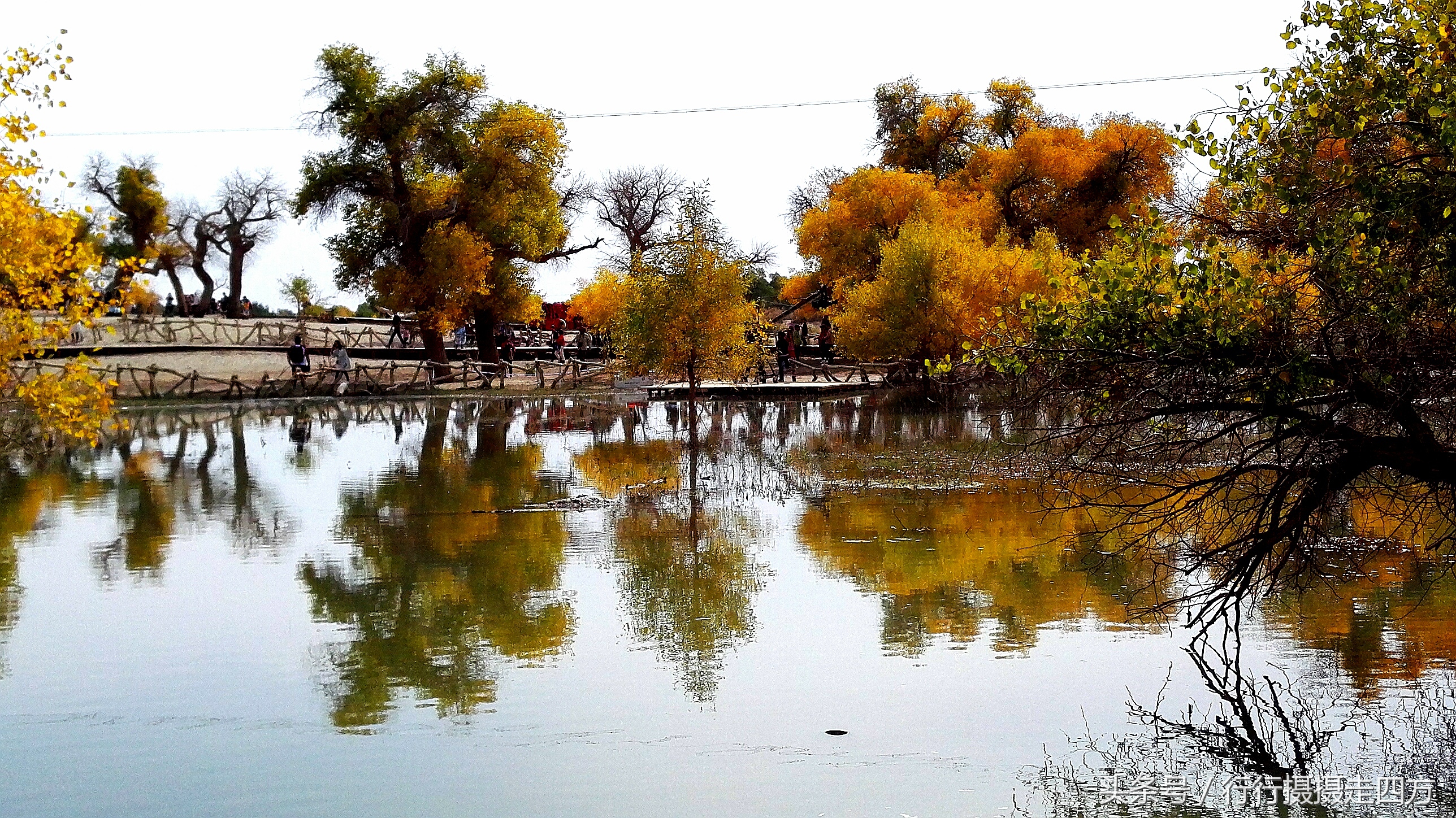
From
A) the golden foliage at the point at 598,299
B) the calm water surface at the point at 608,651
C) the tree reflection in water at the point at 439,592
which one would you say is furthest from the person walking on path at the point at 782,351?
the calm water surface at the point at 608,651

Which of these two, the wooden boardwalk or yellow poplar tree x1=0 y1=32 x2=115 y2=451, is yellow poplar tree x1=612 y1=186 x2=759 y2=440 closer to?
the wooden boardwalk

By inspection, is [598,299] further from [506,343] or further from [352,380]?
[352,380]

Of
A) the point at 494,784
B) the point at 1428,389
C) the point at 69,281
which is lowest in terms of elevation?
the point at 494,784

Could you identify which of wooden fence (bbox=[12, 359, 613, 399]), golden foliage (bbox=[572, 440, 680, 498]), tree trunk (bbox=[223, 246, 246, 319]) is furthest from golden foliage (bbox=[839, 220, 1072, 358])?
tree trunk (bbox=[223, 246, 246, 319])

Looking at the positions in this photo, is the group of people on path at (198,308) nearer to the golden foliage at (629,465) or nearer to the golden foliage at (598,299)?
the golden foliage at (598,299)

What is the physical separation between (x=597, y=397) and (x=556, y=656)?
1385 inches

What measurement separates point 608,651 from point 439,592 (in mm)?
2907

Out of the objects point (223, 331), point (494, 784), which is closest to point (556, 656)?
point (494, 784)

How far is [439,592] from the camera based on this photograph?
13219 mm

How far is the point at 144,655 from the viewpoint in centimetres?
1098

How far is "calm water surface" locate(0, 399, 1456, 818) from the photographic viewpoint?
804cm

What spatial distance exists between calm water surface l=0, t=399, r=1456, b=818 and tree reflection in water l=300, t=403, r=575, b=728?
0.05 metres

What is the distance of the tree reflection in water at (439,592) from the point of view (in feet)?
33.1

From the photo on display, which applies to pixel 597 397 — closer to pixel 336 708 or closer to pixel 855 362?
pixel 855 362
